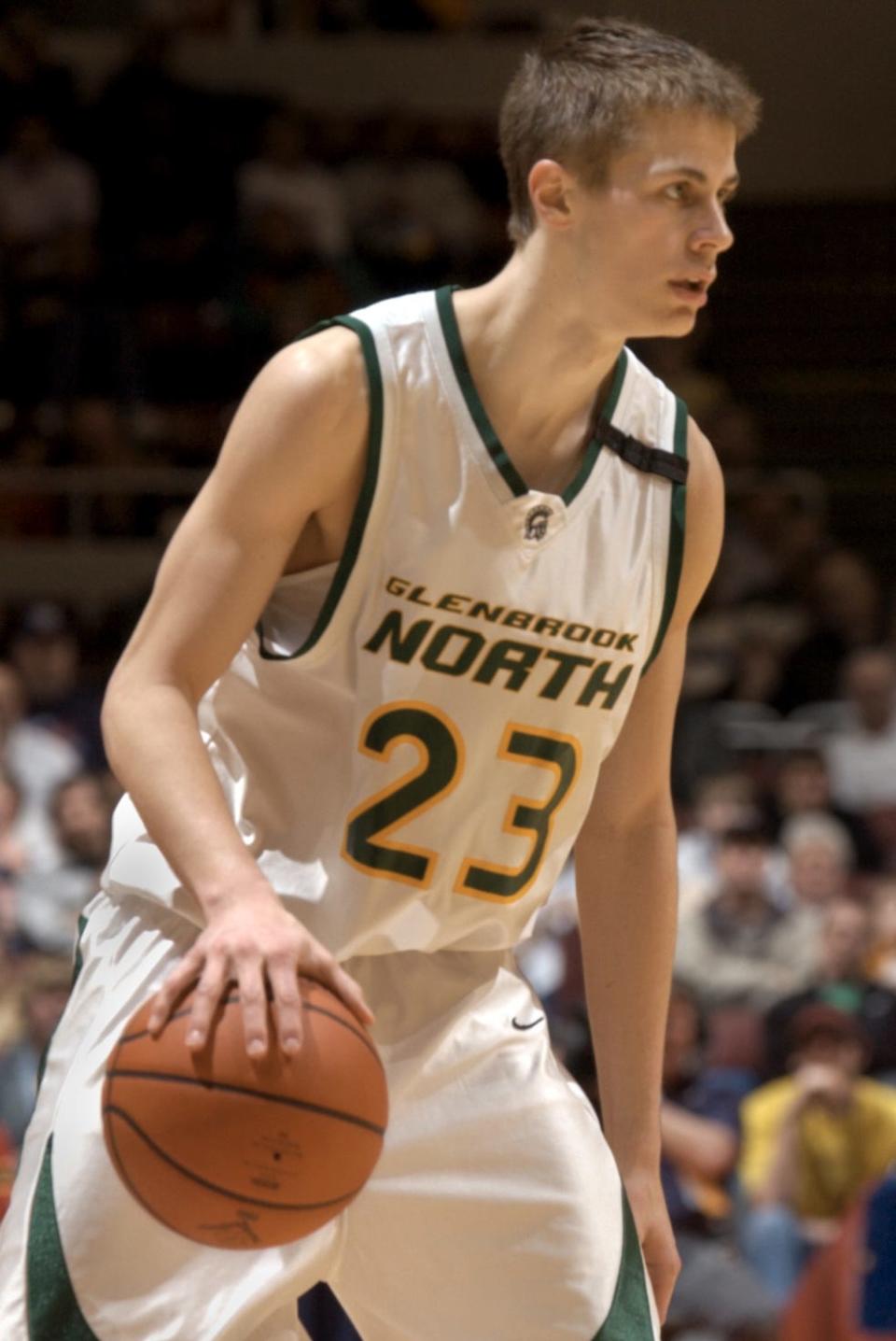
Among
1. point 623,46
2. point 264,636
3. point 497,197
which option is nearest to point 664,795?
point 264,636

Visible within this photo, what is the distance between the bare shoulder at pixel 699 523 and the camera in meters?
2.95

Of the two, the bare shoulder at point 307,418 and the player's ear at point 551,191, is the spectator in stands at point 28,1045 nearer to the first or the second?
the bare shoulder at point 307,418

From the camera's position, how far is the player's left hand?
9.90ft

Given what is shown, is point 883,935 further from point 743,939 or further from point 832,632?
point 832,632

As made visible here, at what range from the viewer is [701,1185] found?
628 cm

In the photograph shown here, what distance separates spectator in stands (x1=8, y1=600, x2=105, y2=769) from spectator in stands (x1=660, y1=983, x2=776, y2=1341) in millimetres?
3426

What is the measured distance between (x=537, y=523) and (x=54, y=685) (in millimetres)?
6873

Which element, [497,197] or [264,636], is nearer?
[264,636]

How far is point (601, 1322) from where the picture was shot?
8.84 feet

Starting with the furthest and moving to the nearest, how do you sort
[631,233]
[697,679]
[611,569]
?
[697,679], [611,569], [631,233]

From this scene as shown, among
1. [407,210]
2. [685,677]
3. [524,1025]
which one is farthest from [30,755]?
[524,1025]

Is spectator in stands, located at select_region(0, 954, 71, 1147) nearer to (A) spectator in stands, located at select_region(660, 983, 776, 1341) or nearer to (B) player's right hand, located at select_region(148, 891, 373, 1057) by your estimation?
(A) spectator in stands, located at select_region(660, 983, 776, 1341)

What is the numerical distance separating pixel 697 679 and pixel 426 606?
7.67 metres

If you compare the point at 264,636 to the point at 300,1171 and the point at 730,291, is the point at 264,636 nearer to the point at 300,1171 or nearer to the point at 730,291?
the point at 300,1171
